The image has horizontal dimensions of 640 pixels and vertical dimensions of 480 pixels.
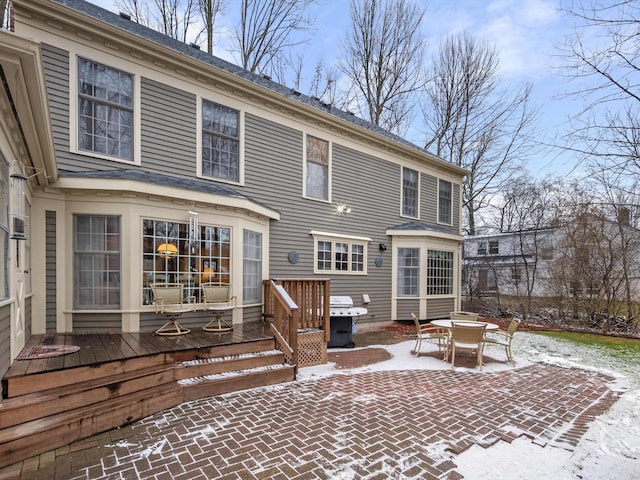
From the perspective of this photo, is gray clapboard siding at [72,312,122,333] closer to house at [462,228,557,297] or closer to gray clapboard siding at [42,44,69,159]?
gray clapboard siding at [42,44,69,159]

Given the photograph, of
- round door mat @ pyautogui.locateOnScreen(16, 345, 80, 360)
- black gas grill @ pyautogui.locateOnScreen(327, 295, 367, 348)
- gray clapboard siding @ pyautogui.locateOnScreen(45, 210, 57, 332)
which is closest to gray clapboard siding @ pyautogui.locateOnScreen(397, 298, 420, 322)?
black gas grill @ pyautogui.locateOnScreen(327, 295, 367, 348)

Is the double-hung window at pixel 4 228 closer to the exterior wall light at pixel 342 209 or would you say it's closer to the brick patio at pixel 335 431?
the brick patio at pixel 335 431

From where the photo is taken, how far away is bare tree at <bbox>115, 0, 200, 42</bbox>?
43.8 ft

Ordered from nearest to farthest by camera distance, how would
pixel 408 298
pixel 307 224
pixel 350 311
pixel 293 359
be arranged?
pixel 293 359 < pixel 350 311 < pixel 307 224 < pixel 408 298

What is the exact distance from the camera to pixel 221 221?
6.45 m

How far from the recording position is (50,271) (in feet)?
17.4

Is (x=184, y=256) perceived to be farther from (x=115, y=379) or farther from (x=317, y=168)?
(x=317, y=168)

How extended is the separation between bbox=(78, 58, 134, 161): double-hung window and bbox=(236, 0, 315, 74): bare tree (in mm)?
9766

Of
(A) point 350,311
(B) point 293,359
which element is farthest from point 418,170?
(B) point 293,359

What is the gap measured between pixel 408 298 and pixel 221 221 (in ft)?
22.0

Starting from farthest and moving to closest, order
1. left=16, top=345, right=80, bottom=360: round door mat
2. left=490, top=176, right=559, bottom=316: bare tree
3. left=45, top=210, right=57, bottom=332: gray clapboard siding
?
left=490, top=176, right=559, bottom=316: bare tree → left=45, top=210, right=57, bottom=332: gray clapboard siding → left=16, top=345, right=80, bottom=360: round door mat

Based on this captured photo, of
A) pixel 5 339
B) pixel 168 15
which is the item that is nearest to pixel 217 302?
pixel 5 339

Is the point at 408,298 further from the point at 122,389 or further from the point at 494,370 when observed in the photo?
the point at 122,389

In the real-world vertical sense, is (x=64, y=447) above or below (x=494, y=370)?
above
